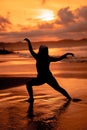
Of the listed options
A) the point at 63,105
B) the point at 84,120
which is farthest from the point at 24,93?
the point at 84,120

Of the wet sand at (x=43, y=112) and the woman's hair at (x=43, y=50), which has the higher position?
the woman's hair at (x=43, y=50)

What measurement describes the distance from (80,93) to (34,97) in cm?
180

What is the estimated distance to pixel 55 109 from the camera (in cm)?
1029

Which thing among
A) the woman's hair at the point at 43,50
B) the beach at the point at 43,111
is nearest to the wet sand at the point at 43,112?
the beach at the point at 43,111

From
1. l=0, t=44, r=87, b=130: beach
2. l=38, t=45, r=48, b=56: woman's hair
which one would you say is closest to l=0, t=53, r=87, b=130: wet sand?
l=0, t=44, r=87, b=130: beach

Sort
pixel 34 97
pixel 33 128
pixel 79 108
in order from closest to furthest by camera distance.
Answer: pixel 33 128, pixel 79 108, pixel 34 97

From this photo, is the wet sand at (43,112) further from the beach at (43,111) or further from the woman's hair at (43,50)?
the woman's hair at (43,50)

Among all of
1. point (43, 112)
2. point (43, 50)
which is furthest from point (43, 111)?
point (43, 50)

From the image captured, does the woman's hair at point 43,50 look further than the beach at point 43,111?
Yes

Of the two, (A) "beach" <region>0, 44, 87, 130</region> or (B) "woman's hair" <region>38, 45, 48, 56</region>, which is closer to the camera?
(A) "beach" <region>0, 44, 87, 130</region>

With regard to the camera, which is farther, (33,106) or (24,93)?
(24,93)

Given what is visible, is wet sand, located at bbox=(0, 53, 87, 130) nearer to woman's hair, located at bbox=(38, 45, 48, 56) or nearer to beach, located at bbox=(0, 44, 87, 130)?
beach, located at bbox=(0, 44, 87, 130)

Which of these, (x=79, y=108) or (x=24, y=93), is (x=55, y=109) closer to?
(x=79, y=108)

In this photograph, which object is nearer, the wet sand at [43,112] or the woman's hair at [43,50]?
the wet sand at [43,112]
